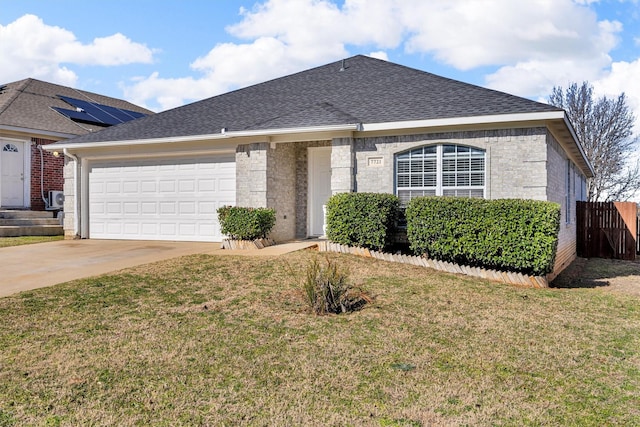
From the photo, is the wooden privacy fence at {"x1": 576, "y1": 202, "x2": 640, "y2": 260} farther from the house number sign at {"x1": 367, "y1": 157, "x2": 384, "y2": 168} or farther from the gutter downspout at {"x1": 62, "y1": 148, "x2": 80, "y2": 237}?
the gutter downspout at {"x1": 62, "y1": 148, "x2": 80, "y2": 237}

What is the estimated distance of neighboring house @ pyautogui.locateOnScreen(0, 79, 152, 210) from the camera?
51.0ft

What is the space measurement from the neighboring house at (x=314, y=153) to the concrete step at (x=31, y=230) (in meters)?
1.75

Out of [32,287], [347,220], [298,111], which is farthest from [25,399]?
[298,111]

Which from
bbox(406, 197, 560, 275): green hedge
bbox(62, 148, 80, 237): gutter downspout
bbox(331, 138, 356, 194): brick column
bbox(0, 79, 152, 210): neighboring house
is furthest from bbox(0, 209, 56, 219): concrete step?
bbox(406, 197, 560, 275): green hedge

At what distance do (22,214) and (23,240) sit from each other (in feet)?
8.07

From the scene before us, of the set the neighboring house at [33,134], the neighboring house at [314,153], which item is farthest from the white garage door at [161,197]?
the neighboring house at [33,134]

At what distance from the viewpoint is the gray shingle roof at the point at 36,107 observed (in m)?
15.9

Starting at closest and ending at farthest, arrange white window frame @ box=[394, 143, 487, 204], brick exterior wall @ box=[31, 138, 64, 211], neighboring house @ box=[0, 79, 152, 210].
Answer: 1. white window frame @ box=[394, 143, 487, 204]
2. neighboring house @ box=[0, 79, 152, 210]
3. brick exterior wall @ box=[31, 138, 64, 211]

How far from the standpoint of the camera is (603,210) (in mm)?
16031

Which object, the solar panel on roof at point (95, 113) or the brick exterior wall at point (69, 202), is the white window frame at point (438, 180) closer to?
the brick exterior wall at point (69, 202)

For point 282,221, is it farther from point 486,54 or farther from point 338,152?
point 486,54

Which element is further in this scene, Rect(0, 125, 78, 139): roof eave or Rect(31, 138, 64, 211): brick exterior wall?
Rect(31, 138, 64, 211): brick exterior wall

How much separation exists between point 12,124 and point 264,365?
15329mm

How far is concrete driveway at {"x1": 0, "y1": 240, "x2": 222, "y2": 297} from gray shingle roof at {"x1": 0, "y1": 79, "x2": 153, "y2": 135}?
5657mm
